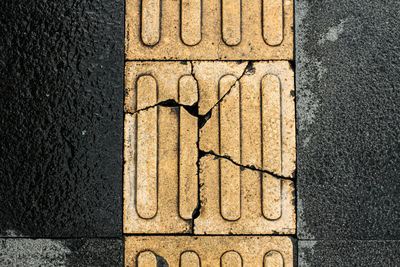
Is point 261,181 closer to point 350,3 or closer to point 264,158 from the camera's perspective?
point 264,158

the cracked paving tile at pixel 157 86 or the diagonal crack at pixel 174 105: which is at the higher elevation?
the cracked paving tile at pixel 157 86

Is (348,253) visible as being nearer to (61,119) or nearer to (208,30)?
(208,30)

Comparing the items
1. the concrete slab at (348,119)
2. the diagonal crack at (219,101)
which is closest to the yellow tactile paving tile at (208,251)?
the concrete slab at (348,119)

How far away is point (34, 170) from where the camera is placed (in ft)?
6.35

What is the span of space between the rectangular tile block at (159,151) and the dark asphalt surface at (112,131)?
81 mm

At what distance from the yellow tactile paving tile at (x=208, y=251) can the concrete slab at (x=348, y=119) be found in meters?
0.19

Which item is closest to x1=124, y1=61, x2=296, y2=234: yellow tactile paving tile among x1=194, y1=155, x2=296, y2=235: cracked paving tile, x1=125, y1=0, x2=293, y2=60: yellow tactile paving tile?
x1=194, y1=155, x2=296, y2=235: cracked paving tile

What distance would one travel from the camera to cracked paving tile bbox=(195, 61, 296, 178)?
1960 mm

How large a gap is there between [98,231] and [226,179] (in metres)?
0.87

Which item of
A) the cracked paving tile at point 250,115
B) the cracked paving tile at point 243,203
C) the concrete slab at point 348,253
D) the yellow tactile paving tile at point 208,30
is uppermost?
the yellow tactile paving tile at point 208,30

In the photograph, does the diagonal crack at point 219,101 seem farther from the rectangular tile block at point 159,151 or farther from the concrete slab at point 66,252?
the concrete slab at point 66,252

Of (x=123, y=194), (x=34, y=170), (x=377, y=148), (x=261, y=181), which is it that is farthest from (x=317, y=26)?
(x=34, y=170)

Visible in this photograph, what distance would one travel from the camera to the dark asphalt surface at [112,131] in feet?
6.34

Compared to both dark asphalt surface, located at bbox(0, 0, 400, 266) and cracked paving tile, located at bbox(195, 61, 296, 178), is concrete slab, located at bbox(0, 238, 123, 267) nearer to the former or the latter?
dark asphalt surface, located at bbox(0, 0, 400, 266)
